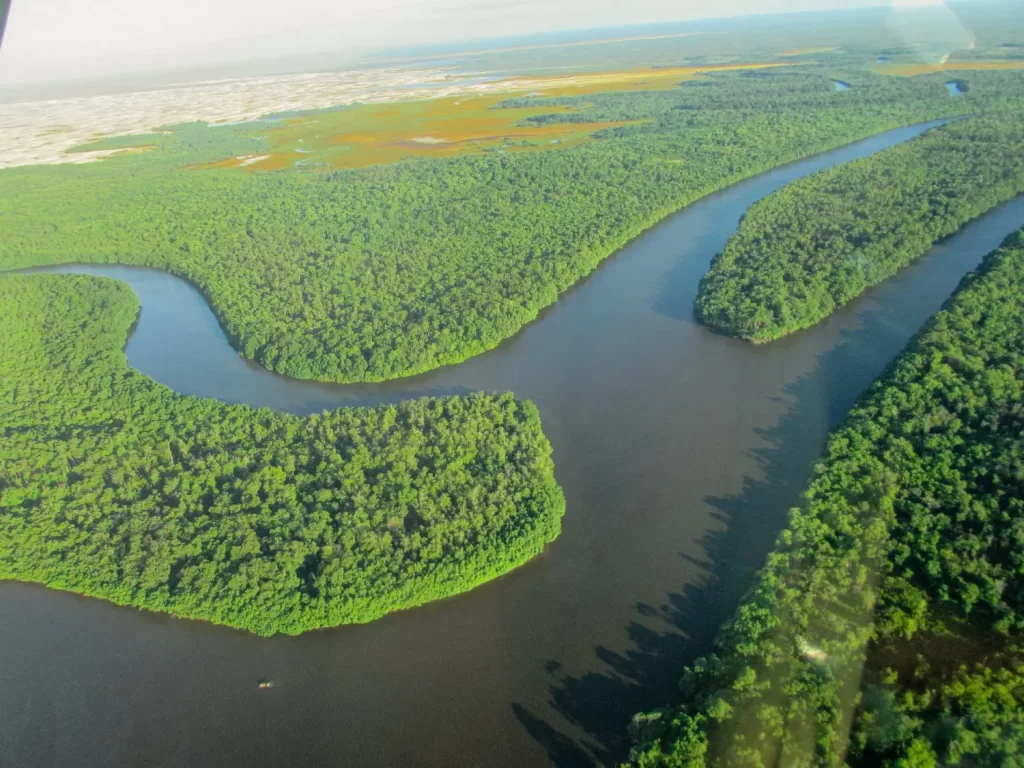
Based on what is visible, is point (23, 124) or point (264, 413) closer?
point (264, 413)

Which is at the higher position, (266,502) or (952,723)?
(266,502)

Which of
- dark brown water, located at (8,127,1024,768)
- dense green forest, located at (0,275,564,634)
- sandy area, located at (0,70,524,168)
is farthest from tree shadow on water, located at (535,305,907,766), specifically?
sandy area, located at (0,70,524,168)

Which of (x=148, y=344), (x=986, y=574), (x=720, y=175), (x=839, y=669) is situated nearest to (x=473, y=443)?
(x=839, y=669)

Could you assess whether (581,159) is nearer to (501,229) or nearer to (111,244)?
(501,229)

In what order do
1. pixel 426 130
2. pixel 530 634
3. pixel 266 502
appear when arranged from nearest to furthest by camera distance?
pixel 530 634, pixel 266 502, pixel 426 130

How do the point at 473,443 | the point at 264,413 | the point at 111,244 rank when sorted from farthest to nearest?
the point at 111,244
the point at 264,413
the point at 473,443

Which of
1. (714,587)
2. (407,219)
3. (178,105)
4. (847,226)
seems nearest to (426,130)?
(407,219)

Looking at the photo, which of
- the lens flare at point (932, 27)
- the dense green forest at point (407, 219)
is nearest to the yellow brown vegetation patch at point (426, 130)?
the dense green forest at point (407, 219)

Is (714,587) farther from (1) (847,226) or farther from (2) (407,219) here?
(2) (407,219)
